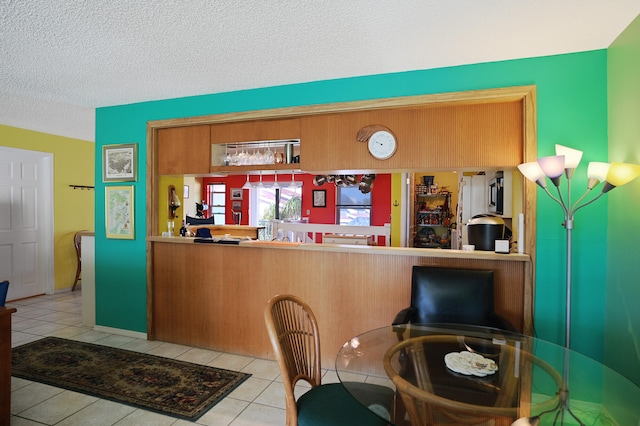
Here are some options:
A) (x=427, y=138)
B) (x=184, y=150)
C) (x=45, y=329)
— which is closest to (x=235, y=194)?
(x=45, y=329)

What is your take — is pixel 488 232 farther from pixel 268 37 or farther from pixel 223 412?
pixel 223 412

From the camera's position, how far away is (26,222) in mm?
5141

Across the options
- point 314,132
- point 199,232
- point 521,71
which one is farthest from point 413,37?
point 199,232

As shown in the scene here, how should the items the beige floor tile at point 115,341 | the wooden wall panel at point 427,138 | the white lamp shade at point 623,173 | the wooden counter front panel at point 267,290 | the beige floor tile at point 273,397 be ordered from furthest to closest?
the beige floor tile at point 115,341 → the wooden counter front panel at point 267,290 → the wooden wall panel at point 427,138 → the beige floor tile at point 273,397 → the white lamp shade at point 623,173

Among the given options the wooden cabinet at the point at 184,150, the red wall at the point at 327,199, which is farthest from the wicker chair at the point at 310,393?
the red wall at the point at 327,199

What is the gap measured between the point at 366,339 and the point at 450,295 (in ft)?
2.56

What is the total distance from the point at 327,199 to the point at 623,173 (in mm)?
7391

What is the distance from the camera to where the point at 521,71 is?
2592mm

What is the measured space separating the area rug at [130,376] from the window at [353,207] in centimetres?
612

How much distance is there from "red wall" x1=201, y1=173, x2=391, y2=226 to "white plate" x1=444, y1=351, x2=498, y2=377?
6384mm

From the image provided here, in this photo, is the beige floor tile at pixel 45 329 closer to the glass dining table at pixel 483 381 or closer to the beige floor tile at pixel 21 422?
the beige floor tile at pixel 21 422

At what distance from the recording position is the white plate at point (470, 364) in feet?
4.84

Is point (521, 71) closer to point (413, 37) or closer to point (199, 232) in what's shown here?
point (413, 37)

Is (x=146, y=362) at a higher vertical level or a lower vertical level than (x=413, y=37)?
lower
